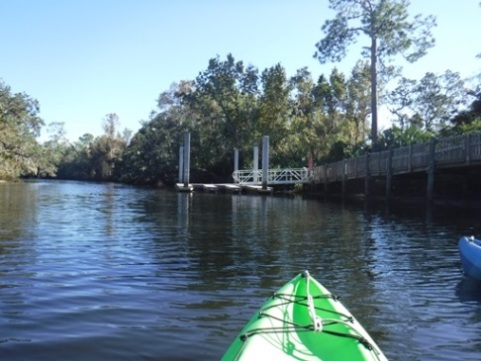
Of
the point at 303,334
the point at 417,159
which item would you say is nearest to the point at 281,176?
the point at 417,159

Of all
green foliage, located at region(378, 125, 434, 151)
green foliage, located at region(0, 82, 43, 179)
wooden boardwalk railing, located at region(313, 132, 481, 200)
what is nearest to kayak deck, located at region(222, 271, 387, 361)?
wooden boardwalk railing, located at region(313, 132, 481, 200)

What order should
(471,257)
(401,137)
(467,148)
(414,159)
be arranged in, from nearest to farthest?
(471,257), (467,148), (414,159), (401,137)

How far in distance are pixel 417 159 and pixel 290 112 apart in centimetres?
2419

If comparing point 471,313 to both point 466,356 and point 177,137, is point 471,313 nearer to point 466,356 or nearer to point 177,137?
point 466,356

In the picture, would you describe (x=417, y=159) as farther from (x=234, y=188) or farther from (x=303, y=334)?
(x=303, y=334)

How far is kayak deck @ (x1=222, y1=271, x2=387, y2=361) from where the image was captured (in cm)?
404

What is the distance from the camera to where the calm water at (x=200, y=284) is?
564 centimetres

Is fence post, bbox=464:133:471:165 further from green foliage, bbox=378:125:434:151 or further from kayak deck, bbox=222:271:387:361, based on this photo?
kayak deck, bbox=222:271:387:361

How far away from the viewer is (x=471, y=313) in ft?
22.7

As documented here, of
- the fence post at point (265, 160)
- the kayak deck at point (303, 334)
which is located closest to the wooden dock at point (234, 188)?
the fence post at point (265, 160)

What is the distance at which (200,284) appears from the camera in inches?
329

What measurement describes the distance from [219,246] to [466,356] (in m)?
7.59

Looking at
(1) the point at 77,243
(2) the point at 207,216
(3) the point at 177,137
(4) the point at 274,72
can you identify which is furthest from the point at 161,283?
(3) the point at 177,137

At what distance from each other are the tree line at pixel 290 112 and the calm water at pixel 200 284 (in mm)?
22733
